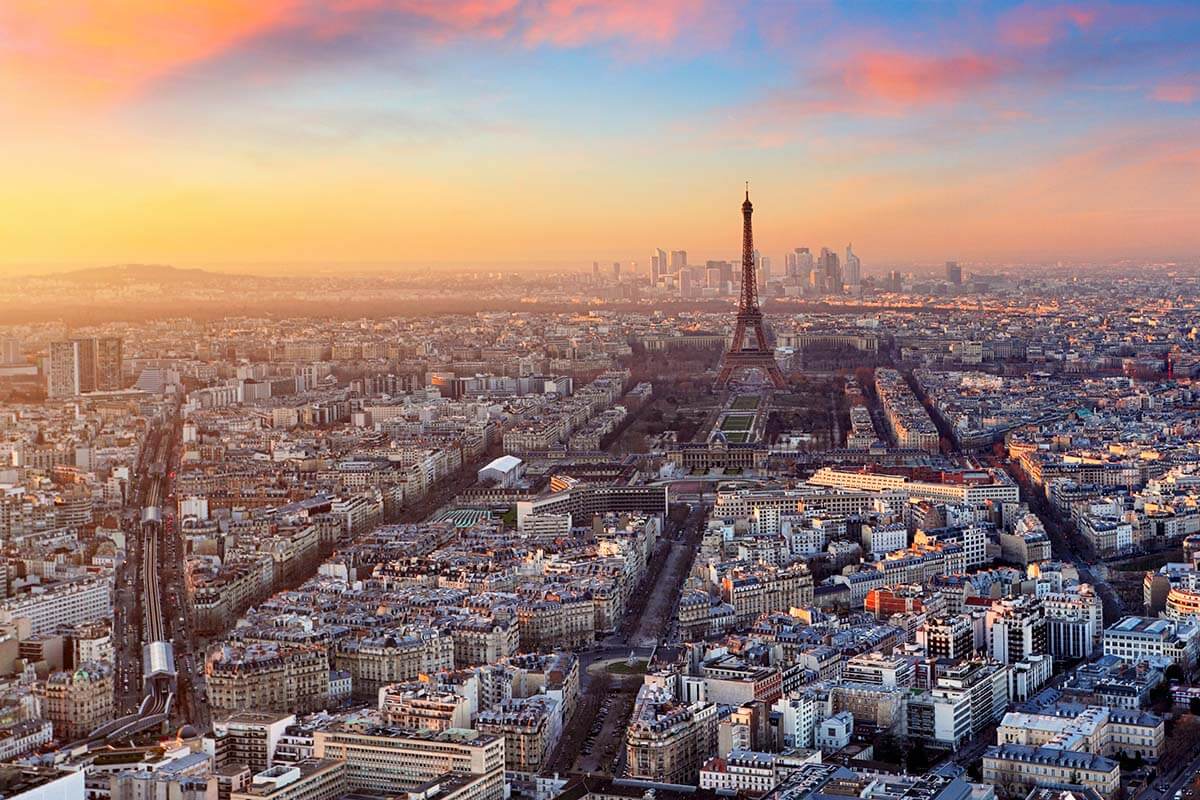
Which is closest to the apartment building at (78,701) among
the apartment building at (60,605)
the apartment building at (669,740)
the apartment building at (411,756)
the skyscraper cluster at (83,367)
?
the apartment building at (60,605)

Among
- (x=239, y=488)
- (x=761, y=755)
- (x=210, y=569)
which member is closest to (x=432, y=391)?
(x=239, y=488)

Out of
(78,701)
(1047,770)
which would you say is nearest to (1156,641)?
A: (1047,770)

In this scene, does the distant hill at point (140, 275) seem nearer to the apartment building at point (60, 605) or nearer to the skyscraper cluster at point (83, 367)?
the skyscraper cluster at point (83, 367)

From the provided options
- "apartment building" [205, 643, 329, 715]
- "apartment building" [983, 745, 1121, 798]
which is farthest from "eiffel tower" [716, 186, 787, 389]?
"apartment building" [983, 745, 1121, 798]

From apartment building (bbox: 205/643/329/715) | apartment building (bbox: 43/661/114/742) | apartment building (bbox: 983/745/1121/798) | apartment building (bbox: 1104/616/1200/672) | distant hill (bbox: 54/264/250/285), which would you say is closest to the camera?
apartment building (bbox: 983/745/1121/798)

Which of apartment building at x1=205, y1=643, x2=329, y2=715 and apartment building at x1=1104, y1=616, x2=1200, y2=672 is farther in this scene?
apartment building at x1=1104, y1=616, x2=1200, y2=672

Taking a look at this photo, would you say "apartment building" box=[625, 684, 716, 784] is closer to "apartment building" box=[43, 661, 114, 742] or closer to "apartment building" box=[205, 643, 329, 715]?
"apartment building" box=[205, 643, 329, 715]

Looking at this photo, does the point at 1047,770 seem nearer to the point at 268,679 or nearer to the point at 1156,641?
the point at 1156,641

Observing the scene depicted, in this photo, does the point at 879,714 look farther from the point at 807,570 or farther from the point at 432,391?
the point at 432,391
